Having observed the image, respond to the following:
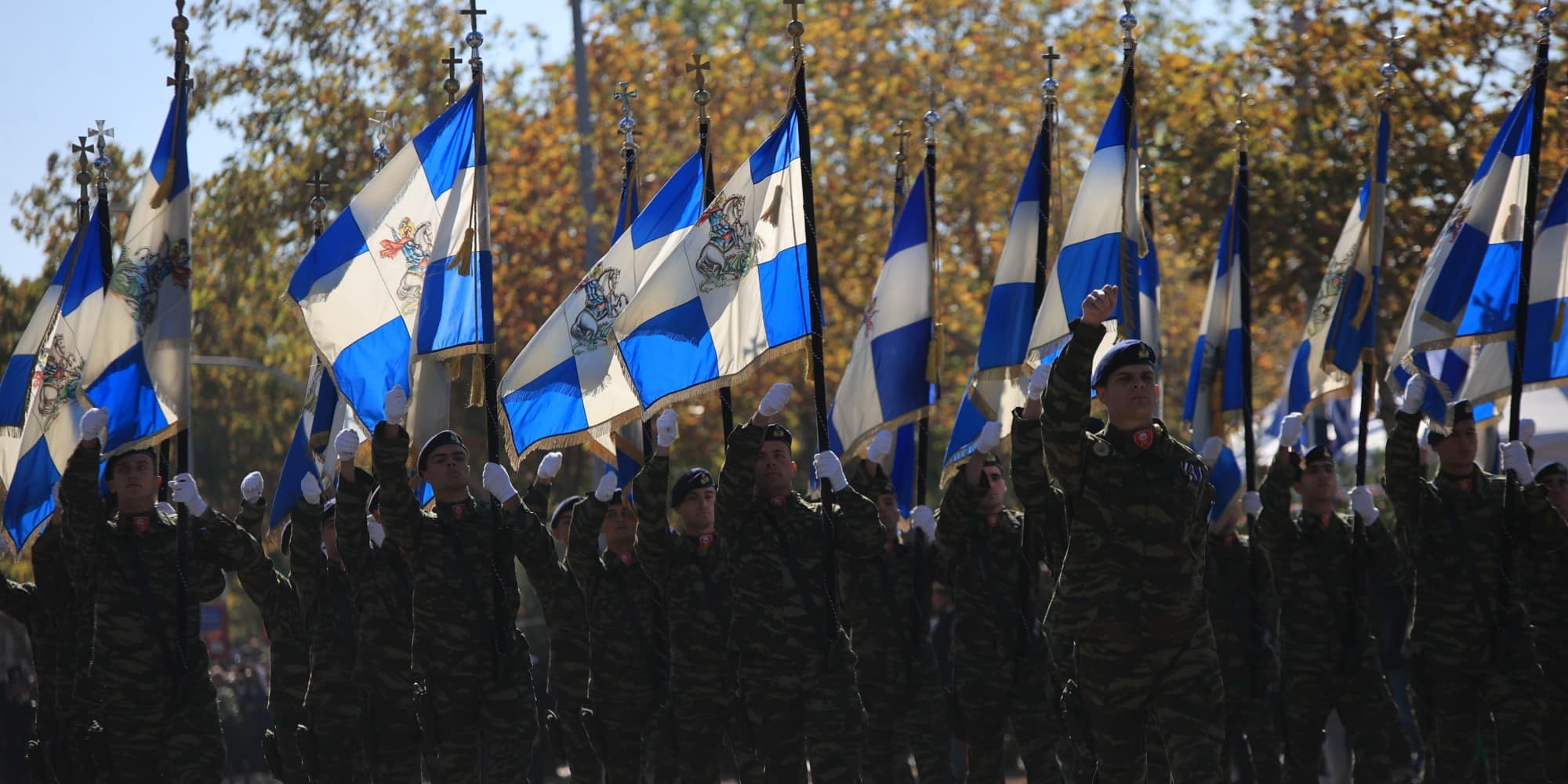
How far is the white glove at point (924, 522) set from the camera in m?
9.28

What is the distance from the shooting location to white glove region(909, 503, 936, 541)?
9281 millimetres

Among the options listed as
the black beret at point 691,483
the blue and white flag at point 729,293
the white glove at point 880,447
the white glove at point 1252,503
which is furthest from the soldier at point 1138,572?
the white glove at point 1252,503

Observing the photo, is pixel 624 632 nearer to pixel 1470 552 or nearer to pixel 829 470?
pixel 829 470

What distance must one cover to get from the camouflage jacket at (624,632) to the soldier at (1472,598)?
362 centimetres

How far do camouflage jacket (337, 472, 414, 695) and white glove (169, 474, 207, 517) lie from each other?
699 millimetres

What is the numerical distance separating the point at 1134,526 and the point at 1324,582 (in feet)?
10.4

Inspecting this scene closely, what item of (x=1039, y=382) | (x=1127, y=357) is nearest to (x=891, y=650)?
(x=1039, y=382)

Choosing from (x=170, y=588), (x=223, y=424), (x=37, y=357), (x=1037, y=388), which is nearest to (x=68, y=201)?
(x=223, y=424)

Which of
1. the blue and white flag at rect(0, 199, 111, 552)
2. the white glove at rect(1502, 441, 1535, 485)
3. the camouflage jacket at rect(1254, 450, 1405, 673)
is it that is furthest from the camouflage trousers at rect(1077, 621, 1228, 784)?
the blue and white flag at rect(0, 199, 111, 552)

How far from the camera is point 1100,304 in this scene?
5.83 meters

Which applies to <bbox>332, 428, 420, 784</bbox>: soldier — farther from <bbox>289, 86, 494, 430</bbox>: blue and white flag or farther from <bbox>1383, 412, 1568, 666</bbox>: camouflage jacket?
<bbox>1383, 412, 1568, 666</bbox>: camouflage jacket

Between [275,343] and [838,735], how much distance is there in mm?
20220

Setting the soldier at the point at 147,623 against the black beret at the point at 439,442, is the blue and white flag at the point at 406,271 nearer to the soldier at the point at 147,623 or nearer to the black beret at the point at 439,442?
the black beret at the point at 439,442

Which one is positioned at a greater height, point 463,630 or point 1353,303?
point 1353,303
